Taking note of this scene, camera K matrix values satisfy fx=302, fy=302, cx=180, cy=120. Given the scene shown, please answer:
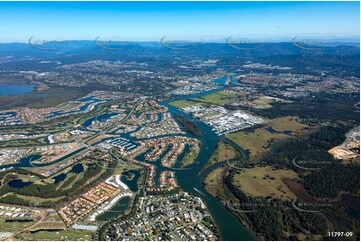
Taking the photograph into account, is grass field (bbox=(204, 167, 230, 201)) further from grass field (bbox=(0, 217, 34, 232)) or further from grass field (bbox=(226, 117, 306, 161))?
grass field (bbox=(0, 217, 34, 232))

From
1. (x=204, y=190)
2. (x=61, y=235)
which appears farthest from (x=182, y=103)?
(x=61, y=235)

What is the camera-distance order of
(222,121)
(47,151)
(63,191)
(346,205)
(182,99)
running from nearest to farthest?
(346,205) → (63,191) → (47,151) → (222,121) → (182,99)

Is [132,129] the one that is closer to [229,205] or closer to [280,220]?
[229,205]

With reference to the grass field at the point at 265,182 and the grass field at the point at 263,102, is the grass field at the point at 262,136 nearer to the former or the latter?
the grass field at the point at 265,182

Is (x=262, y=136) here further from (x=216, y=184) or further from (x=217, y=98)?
(x=217, y=98)

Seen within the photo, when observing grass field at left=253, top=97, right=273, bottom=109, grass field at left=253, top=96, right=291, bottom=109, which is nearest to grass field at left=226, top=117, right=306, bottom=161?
grass field at left=253, top=97, right=273, bottom=109

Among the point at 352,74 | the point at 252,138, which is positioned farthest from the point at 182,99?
the point at 352,74

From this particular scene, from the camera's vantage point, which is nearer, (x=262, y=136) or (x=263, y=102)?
(x=262, y=136)
